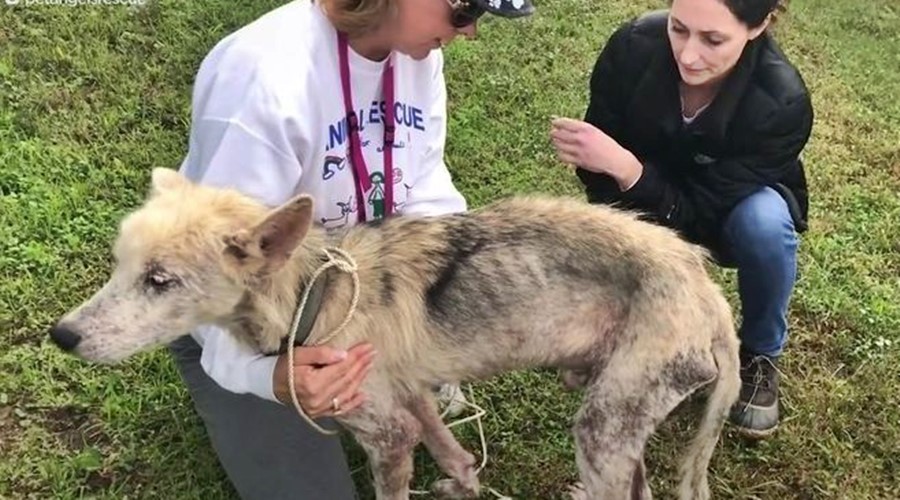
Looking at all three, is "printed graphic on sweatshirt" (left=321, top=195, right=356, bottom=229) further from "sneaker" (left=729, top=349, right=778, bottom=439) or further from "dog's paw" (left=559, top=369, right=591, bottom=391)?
"sneaker" (left=729, top=349, right=778, bottom=439)

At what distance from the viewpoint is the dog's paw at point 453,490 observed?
407 centimetres

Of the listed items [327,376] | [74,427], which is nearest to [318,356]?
[327,376]

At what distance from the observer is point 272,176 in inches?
128

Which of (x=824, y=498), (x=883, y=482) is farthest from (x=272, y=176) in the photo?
(x=883, y=482)

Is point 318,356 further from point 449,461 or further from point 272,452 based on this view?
point 449,461

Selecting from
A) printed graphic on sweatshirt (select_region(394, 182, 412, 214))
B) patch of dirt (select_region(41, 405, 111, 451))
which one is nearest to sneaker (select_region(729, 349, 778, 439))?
printed graphic on sweatshirt (select_region(394, 182, 412, 214))

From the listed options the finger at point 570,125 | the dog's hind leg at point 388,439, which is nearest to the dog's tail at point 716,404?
the finger at point 570,125

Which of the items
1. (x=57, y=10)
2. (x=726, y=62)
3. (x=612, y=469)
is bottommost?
(x=612, y=469)

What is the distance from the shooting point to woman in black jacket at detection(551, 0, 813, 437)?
3887 mm

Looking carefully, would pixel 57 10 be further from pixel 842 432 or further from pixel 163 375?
pixel 842 432

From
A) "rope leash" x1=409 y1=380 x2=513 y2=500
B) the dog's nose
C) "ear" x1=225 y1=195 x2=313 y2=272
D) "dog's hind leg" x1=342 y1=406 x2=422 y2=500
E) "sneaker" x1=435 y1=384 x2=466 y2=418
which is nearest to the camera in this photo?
"ear" x1=225 y1=195 x2=313 y2=272

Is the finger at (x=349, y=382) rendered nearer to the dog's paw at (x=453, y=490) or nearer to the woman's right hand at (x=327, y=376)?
the woman's right hand at (x=327, y=376)

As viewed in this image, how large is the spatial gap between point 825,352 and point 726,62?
6.05ft

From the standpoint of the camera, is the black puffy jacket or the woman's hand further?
the black puffy jacket
